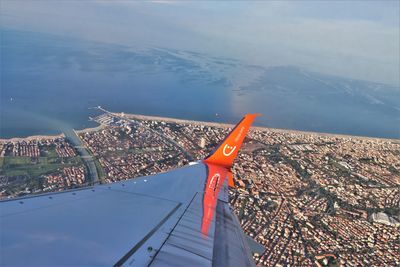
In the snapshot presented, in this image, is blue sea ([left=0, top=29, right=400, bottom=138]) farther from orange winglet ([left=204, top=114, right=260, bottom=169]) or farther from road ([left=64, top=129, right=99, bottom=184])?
orange winglet ([left=204, top=114, right=260, bottom=169])

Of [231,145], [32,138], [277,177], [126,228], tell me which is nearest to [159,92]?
[32,138]

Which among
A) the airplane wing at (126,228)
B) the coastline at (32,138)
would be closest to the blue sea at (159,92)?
the coastline at (32,138)

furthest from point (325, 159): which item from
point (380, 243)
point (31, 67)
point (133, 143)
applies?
point (31, 67)

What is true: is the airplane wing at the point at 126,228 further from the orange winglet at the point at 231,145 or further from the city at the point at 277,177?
the city at the point at 277,177

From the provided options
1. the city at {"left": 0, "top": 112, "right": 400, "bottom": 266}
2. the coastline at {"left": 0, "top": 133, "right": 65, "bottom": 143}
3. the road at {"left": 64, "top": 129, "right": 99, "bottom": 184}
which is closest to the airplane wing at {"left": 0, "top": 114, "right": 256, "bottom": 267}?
the city at {"left": 0, "top": 112, "right": 400, "bottom": 266}

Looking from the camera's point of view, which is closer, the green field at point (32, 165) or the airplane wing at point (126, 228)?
the airplane wing at point (126, 228)

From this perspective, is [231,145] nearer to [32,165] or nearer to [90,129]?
[32,165]

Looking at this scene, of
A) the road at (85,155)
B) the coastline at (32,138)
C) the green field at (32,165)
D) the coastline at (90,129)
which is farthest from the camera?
the coastline at (90,129)
